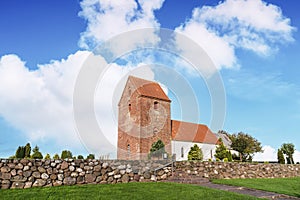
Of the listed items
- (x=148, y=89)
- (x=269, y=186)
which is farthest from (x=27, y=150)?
(x=148, y=89)

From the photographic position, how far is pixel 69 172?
921 centimetres

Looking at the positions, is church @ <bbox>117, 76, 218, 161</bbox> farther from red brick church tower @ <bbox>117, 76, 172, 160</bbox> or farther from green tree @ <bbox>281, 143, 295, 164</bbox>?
green tree @ <bbox>281, 143, 295, 164</bbox>

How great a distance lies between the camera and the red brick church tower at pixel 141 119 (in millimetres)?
27375

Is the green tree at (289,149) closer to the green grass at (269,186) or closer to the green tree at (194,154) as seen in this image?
the green tree at (194,154)

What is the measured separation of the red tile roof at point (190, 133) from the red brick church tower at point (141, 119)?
2118 mm

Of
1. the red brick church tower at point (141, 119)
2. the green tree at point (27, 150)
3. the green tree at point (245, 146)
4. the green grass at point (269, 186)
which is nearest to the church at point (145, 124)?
the red brick church tower at point (141, 119)

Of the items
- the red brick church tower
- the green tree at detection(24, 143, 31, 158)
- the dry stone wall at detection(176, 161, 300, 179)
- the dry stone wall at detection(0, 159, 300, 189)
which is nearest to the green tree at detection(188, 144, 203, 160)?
the red brick church tower

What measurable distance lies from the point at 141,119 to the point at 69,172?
18.3 meters

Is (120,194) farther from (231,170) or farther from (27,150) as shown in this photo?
(231,170)

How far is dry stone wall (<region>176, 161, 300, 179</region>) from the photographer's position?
12.4 metres

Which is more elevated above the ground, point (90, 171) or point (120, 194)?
point (90, 171)

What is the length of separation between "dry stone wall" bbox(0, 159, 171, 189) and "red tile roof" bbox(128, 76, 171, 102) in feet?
58.0

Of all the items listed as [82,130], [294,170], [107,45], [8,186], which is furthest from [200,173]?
[294,170]

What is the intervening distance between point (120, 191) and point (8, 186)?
363 cm
